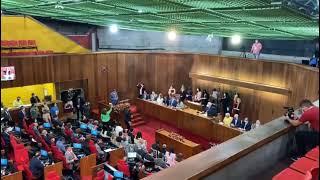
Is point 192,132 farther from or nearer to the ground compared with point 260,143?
nearer to the ground

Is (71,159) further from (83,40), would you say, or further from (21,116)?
(83,40)

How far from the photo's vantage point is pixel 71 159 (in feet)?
26.0

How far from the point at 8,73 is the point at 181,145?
7.02m

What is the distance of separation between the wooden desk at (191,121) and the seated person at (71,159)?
5.66 metres

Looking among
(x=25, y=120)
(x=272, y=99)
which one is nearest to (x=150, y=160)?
(x=25, y=120)

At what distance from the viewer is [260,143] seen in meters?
3.25

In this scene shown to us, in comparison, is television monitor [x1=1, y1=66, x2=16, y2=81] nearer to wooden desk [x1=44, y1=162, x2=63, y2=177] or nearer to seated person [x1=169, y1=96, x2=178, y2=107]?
wooden desk [x1=44, y1=162, x2=63, y2=177]

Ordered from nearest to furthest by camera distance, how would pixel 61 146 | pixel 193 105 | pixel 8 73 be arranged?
1. pixel 61 146
2. pixel 8 73
3. pixel 193 105

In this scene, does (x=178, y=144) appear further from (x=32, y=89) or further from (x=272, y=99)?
(x=32, y=89)

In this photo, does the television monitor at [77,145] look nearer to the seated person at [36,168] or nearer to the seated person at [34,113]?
the seated person at [36,168]

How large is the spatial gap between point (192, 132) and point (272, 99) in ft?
12.0

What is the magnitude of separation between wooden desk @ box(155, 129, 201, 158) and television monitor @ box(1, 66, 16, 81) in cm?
595

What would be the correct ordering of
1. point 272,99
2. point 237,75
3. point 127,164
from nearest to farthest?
point 127,164 → point 272,99 → point 237,75

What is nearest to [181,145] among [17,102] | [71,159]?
[71,159]
